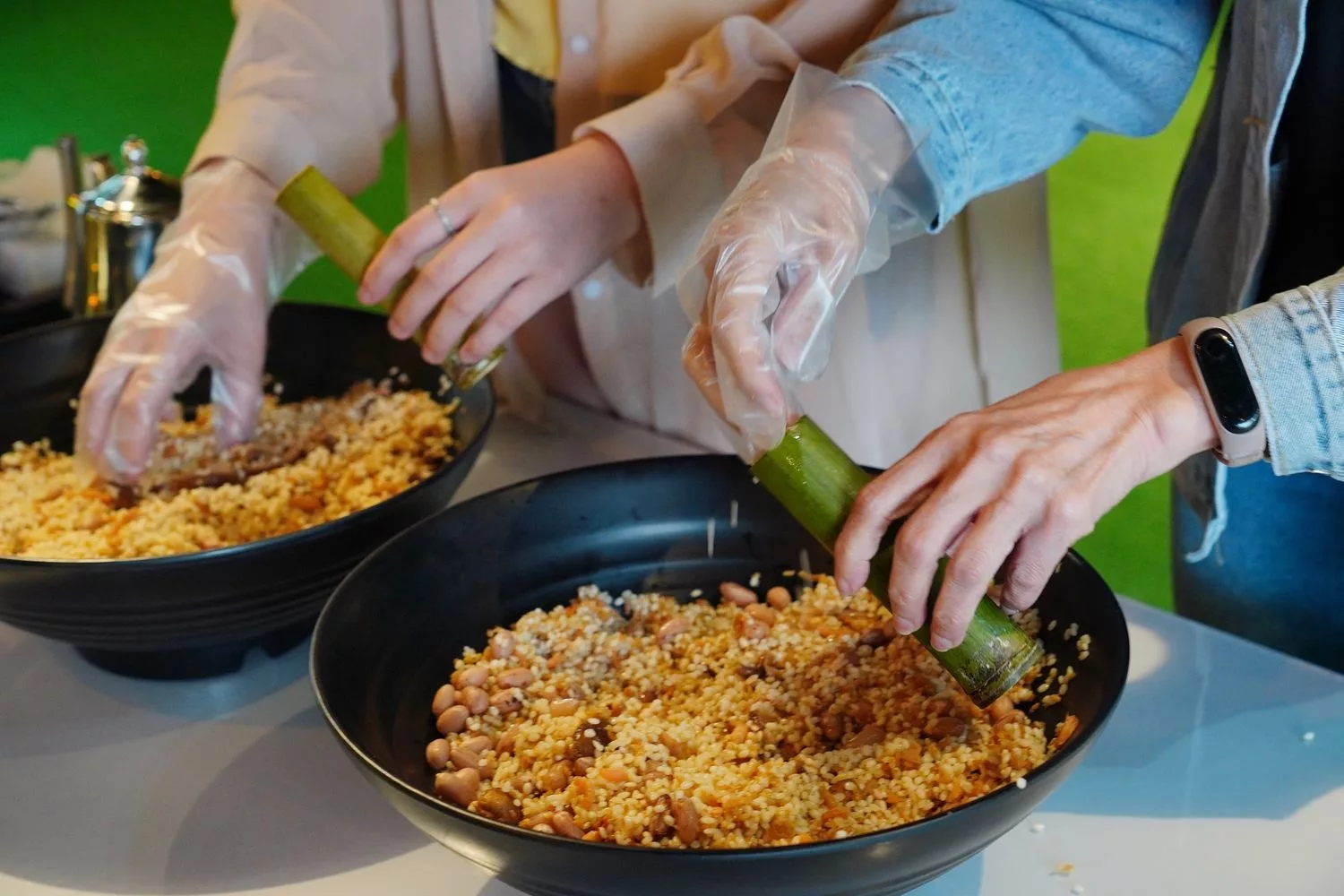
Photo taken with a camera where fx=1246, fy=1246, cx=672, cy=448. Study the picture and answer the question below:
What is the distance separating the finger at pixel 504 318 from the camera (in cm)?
A: 110

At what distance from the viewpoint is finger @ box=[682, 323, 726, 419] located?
0.87 metres

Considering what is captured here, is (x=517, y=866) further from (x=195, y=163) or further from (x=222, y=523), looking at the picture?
(x=195, y=163)

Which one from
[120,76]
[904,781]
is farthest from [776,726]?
[120,76]

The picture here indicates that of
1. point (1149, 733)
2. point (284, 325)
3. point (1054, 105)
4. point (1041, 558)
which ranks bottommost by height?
point (1149, 733)

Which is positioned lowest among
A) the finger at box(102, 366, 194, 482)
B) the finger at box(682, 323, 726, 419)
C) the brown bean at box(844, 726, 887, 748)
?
the brown bean at box(844, 726, 887, 748)

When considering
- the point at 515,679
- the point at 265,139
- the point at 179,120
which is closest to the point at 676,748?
the point at 515,679

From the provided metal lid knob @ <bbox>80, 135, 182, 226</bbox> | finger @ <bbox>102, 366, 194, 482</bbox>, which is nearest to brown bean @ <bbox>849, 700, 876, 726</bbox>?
finger @ <bbox>102, 366, 194, 482</bbox>

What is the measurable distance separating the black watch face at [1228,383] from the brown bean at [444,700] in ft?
1.79

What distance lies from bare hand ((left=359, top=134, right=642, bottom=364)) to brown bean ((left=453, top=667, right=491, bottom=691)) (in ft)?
1.02

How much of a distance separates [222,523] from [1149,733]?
0.80 metres

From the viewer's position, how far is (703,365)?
87 cm

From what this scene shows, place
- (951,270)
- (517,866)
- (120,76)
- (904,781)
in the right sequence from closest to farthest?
(517,866) → (904,781) → (951,270) → (120,76)

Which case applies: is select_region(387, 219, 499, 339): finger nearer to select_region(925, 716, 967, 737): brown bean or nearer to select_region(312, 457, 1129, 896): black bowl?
select_region(312, 457, 1129, 896): black bowl

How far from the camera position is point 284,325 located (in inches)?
57.1
